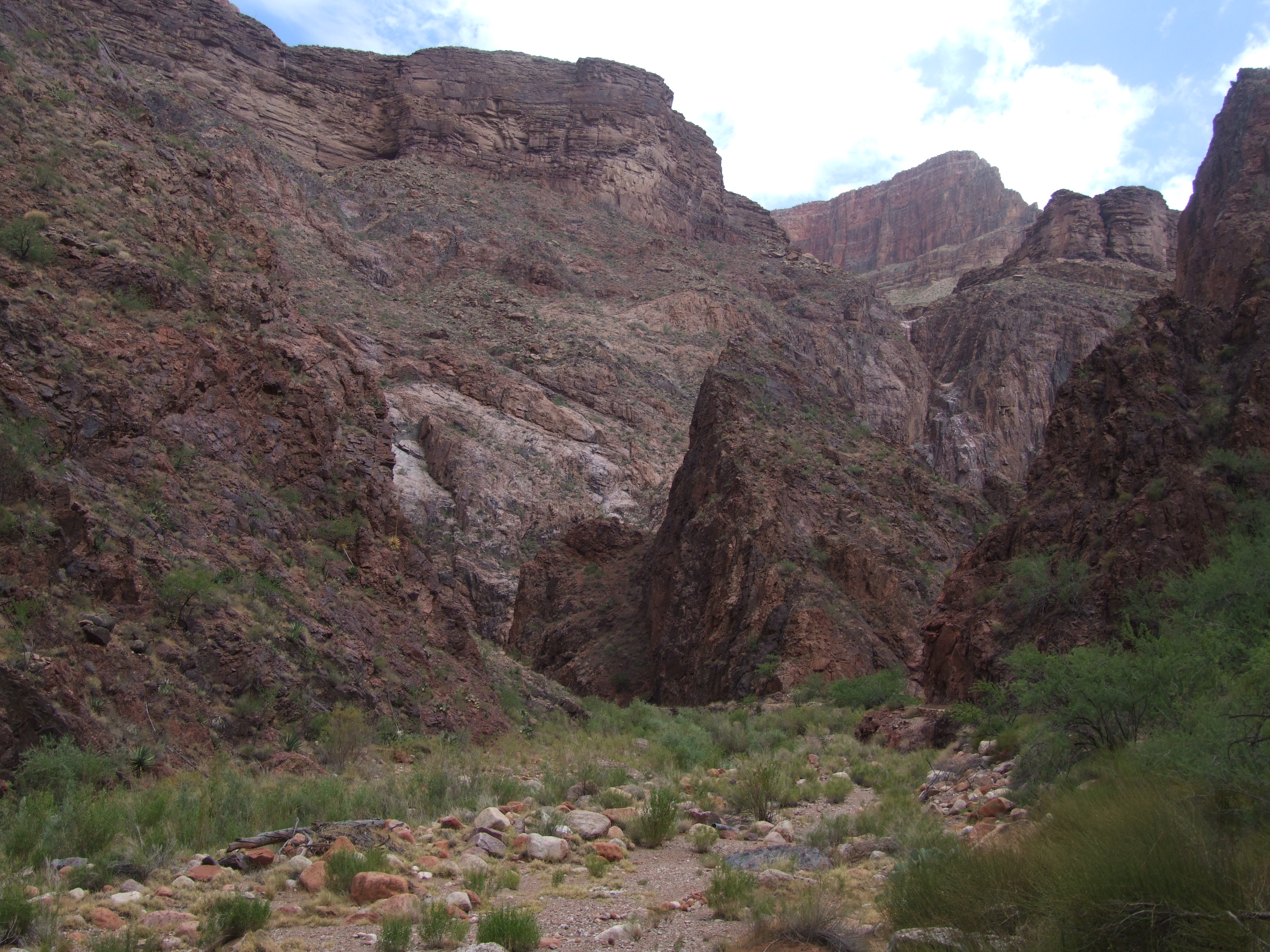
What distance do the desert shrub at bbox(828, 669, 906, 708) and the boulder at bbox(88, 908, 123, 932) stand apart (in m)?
21.9

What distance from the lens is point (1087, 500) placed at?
20203 mm

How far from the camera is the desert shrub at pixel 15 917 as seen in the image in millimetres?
5754

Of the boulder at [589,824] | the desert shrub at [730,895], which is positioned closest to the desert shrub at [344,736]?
the boulder at [589,824]

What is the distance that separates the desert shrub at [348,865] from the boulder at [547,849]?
1.55 m

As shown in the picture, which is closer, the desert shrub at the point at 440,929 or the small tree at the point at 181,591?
the desert shrub at the point at 440,929

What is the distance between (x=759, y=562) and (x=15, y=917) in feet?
91.2

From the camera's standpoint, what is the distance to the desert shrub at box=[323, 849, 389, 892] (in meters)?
7.48

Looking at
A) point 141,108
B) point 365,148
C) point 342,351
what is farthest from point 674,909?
point 365,148

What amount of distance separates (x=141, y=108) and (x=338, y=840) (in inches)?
918

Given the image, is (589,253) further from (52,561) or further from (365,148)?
(52,561)

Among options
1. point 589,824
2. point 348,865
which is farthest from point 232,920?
point 589,824

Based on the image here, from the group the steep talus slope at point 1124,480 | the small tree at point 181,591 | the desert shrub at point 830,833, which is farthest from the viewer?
the steep talus slope at point 1124,480

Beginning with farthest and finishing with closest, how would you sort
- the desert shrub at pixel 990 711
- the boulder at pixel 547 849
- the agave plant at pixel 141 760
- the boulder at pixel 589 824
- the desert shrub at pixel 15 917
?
1. the desert shrub at pixel 990 711
2. the agave plant at pixel 141 760
3. the boulder at pixel 589 824
4. the boulder at pixel 547 849
5. the desert shrub at pixel 15 917

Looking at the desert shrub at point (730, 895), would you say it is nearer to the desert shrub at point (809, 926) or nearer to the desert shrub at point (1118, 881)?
the desert shrub at point (809, 926)
